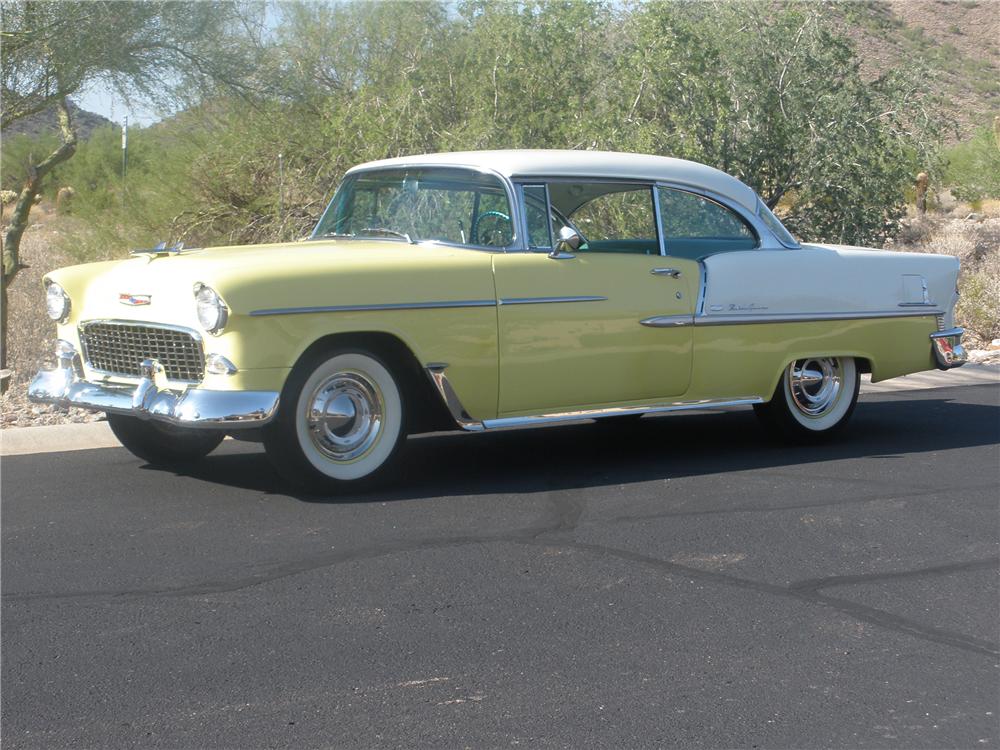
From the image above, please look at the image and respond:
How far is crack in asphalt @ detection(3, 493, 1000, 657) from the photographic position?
4.86m

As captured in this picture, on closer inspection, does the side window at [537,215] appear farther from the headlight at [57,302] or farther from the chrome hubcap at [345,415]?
the headlight at [57,302]

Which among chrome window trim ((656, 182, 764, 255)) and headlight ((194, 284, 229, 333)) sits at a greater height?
chrome window trim ((656, 182, 764, 255))

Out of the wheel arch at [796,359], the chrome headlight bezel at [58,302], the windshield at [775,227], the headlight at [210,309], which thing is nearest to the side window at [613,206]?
the windshield at [775,227]

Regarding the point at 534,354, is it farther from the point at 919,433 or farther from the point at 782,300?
the point at 919,433

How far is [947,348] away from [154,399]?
515 centimetres

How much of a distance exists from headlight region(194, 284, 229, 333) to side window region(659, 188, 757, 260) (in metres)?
2.91

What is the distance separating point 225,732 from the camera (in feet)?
12.5

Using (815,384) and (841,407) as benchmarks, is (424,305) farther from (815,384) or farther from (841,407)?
(841,407)

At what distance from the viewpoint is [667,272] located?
7.64 metres

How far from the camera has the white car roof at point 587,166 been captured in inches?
294

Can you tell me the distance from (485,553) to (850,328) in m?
3.63

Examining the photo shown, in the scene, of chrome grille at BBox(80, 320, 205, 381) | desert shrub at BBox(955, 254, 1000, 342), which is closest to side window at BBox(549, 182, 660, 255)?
chrome grille at BBox(80, 320, 205, 381)

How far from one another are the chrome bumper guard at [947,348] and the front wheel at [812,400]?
0.59 metres

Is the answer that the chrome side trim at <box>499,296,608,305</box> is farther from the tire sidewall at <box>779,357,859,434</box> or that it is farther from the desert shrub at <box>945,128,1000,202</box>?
the desert shrub at <box>945,128,1000,202</box>
